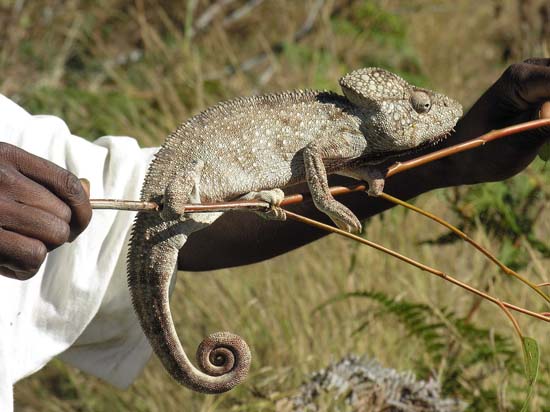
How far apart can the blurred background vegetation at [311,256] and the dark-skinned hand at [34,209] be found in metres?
1.10

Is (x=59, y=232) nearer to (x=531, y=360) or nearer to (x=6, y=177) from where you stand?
(x=6, y=177)

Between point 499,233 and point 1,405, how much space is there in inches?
59.6

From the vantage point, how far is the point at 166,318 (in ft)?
4.15

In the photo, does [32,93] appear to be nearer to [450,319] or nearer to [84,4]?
[84,4]

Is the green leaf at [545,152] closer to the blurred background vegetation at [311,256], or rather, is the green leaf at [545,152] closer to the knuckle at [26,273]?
the blurred background vegetation at [311,256]

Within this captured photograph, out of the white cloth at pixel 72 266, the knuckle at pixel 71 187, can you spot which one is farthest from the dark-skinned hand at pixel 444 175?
the knuckle at pixel 71 187

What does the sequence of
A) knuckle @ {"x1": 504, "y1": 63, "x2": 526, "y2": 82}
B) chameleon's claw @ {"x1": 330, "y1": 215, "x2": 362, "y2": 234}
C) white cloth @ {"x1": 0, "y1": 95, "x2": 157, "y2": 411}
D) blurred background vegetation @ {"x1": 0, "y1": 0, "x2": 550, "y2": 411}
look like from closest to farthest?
chameleon's claw @ {"x1": 330, "y1": 215, "x2": 362, "y2": 234}
knuckle @ {"x1": 504, "y1": 63, "x2": 526, "y2": 82}
white cloth @ {"x1": 0, "y1": 95, "x2": 157, "y2": 411}
blurred background vegetation @ {"x1": 0, "y1": 0, "x2": 550, "y2": 411}

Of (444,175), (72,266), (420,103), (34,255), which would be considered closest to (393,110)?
(420,103)

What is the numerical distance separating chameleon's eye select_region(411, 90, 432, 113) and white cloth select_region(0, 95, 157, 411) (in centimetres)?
65

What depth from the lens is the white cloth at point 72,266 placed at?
170 centimetres

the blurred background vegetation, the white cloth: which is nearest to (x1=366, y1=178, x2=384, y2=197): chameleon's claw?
the white cloth

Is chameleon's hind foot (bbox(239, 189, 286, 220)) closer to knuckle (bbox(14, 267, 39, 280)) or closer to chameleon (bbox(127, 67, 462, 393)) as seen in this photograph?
chameleon (bbox(127, 67, 462, 393))

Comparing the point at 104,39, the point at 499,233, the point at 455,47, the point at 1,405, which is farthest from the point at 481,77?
the point at 1,405

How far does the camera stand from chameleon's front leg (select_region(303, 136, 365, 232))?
1199mm
